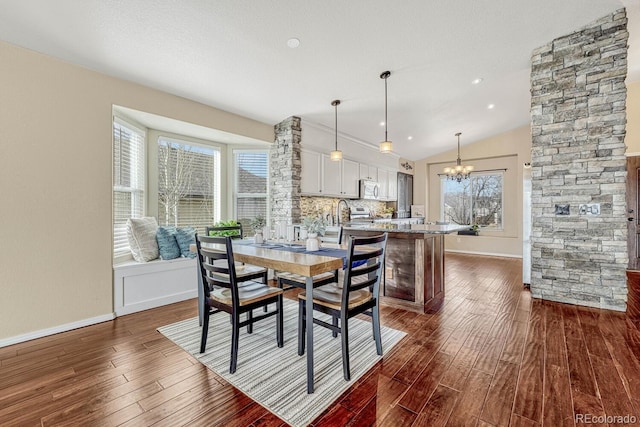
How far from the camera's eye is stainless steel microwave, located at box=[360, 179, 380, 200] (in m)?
6.18

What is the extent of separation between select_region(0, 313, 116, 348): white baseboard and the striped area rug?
77 centimetres

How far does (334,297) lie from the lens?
2078 mm

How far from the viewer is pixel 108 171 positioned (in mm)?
3055

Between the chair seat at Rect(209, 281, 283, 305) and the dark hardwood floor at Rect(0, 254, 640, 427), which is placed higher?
the chair seat at Rect(209, 281, 283, 305)

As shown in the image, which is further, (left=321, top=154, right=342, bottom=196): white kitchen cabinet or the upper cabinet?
(left=321, top=154, right=342, bottom=196): white kitchen cabinet

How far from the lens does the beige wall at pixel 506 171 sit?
6.79m

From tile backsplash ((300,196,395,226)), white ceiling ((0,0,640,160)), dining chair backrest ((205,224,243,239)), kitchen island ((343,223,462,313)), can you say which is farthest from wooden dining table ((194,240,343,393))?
tile backsplash ((300,196,395,226))

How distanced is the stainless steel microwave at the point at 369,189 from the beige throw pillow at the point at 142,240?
414 centimetres

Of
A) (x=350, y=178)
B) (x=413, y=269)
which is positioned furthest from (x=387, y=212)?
(x=413, y=269)

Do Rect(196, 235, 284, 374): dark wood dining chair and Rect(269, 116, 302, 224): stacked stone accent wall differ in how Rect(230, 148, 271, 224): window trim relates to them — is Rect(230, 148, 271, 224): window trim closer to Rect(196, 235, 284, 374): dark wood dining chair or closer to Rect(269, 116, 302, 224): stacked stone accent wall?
Rect(269, 116, 302, 224): stacked stone accent wall

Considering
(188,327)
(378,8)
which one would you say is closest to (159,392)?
(188,327)

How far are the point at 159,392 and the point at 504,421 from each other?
2.10 m

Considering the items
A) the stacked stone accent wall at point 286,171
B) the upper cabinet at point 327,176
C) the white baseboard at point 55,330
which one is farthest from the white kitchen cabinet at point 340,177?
the white baseboard at point 55,330

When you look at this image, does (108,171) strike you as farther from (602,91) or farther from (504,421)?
(602,91)
